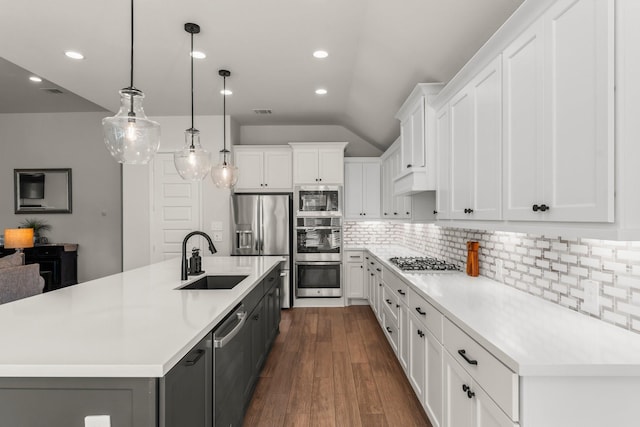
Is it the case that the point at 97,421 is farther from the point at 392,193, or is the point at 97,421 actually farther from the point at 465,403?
the point at 392,193

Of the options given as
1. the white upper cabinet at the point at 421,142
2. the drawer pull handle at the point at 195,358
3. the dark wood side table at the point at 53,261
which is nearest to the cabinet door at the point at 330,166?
the white upper cabinet at the point at 421,142

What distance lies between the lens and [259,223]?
17.1ft

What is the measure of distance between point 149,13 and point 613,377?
3.38 metres

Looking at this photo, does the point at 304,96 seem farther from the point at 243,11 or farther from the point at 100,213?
the point at 100,213

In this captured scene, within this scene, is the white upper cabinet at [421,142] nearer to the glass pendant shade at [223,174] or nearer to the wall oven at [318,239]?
the glass pendant shade at [223,174]

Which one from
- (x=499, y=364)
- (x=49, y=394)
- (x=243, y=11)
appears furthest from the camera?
(x=243, y=11)

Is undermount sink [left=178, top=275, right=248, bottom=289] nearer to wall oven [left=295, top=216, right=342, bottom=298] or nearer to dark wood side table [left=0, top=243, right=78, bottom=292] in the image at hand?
wall oven [left=295, top=216, right=342, bottom=298]

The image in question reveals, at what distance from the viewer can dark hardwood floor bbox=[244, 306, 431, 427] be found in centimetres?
242

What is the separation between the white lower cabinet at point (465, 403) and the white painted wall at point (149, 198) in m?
3.98

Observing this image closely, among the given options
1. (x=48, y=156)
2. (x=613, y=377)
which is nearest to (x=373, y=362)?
(x=613, y=377)

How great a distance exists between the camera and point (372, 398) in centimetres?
267

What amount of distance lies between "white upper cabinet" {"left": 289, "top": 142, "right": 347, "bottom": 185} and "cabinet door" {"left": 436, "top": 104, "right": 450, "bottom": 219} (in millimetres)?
2587

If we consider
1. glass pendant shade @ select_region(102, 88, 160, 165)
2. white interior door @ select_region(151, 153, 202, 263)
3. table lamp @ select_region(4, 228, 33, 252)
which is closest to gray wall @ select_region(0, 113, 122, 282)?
table lamp @ select_region(4, 228, 33, 252)

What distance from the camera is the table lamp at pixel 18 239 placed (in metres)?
5.15
